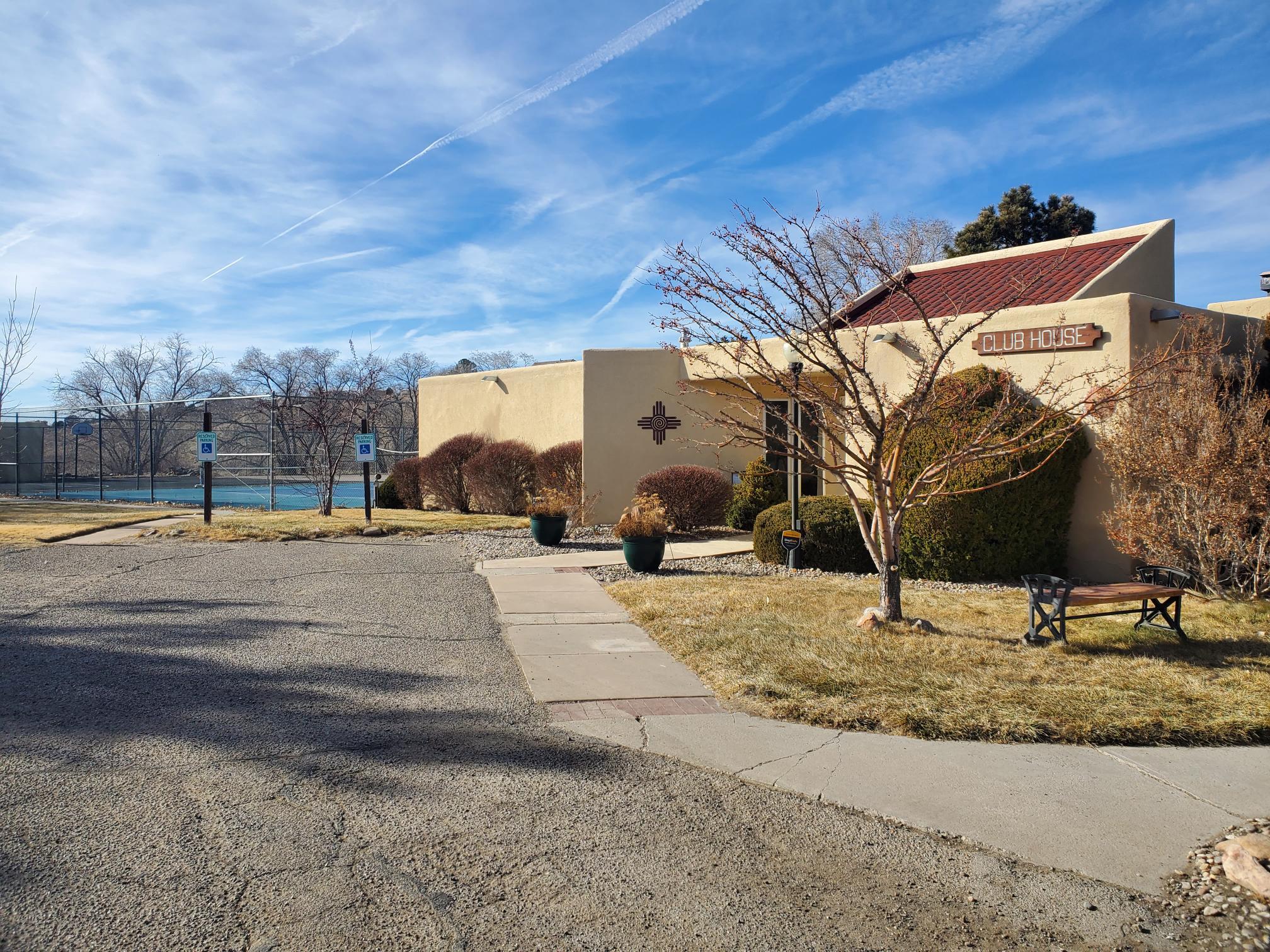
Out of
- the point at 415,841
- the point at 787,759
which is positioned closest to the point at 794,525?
the point at 787,759

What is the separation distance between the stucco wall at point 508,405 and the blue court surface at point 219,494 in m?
3.20

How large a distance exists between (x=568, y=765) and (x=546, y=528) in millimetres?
9130

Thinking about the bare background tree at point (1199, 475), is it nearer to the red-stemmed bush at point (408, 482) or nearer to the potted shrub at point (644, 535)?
the potted shrub at point (644, 535)

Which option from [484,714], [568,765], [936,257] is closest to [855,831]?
[568,765]

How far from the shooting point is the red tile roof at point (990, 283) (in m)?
13.3

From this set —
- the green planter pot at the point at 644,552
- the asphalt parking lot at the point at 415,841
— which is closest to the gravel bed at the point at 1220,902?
the asphalt parking lot at the point at 415,841

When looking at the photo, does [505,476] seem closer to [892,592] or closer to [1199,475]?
[892,592]

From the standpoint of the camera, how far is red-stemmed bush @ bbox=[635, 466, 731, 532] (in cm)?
1487

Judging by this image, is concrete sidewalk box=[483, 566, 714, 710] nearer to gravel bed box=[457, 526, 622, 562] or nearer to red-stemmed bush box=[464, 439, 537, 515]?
gravel bed box=[457, 526, 622, 562]

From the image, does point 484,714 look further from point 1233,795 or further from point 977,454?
point 977,454

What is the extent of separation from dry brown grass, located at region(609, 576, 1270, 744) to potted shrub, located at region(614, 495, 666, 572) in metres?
1.93

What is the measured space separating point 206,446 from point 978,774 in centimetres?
1526

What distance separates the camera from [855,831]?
3900 millimetres

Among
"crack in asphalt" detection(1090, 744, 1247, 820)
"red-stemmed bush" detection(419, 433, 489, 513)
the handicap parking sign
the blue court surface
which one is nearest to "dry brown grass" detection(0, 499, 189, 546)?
the handicap parking sign
